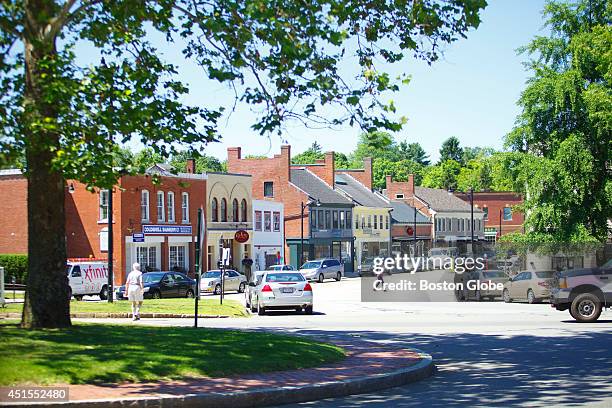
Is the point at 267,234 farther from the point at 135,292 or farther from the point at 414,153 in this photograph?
the point at 414,153

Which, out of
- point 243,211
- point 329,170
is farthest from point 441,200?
point 243,211

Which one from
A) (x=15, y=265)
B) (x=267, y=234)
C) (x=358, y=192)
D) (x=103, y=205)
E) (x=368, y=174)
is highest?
(x=368, y=174)

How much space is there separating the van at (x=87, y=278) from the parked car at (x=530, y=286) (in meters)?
20.1

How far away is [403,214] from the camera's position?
10700cm

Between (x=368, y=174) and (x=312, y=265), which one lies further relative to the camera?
(x=368, y=174)

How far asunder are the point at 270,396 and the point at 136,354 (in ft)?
8.85

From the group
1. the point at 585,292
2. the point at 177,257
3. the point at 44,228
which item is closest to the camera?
the point at 44,228

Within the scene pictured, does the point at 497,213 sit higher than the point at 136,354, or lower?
higher

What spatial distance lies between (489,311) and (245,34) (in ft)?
71.2

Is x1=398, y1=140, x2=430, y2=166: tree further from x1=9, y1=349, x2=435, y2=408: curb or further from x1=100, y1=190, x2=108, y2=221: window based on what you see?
x1=9, y1=349, x2=435, y2=408: curb

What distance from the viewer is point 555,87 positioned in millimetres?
43531

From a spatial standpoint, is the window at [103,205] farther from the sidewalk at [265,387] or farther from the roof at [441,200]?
the roof at [441,200]

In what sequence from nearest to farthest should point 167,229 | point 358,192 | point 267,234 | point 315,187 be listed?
1. point 167,229
2. point 267,234
3. point 315,187
4. point 358,192

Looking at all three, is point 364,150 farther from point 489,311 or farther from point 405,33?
point 405,33
